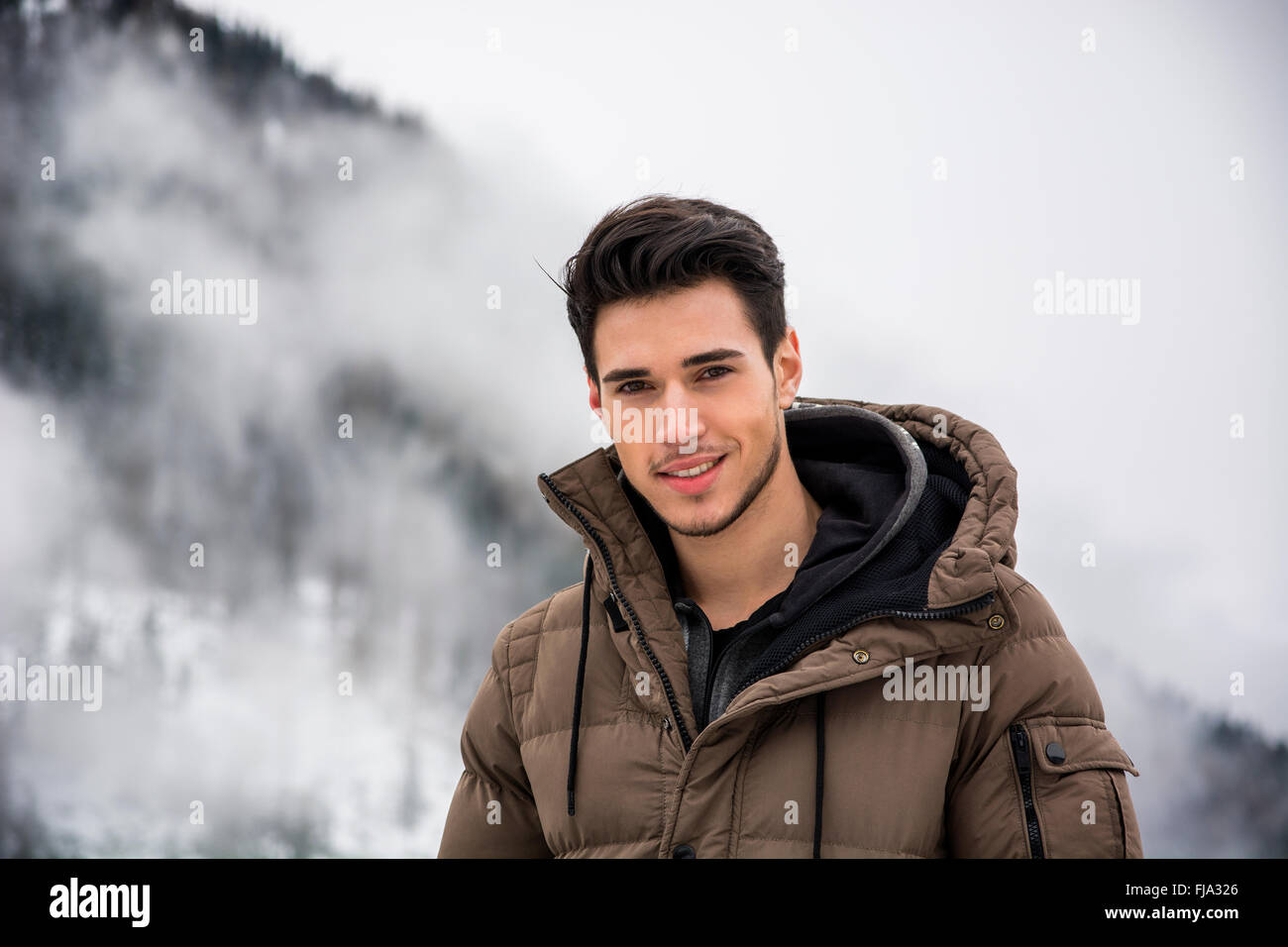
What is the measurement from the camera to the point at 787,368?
163cm

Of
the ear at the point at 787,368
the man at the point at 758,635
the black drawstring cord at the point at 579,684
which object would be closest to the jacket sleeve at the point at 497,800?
the man at the point at 758,635

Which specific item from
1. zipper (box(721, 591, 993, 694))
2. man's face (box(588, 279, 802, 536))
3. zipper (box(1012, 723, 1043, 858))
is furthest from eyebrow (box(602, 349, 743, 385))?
zipper (box(1012, 723, 1043, 858))

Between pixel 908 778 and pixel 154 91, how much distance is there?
4069mm

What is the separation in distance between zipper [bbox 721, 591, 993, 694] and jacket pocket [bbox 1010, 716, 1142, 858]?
0.16 m

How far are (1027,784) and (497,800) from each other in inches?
32.3

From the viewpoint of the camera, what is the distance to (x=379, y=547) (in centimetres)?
376

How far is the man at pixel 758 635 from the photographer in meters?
1.25

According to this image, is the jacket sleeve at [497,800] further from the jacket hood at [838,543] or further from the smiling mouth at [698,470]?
the smiling mouth at [698,470]

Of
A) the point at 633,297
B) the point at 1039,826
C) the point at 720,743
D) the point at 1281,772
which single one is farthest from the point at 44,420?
the point at 1281,772

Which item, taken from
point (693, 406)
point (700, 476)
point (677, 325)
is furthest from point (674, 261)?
point (700, 476)

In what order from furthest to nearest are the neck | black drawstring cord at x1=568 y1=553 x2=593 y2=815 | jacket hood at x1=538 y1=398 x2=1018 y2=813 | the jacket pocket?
the neck
black drawstring cord at x1=568 y1=553 x2=593 y2=815
jacket hood at x1=538 y1=398 x2=1018 y2=813
the jacket pocket

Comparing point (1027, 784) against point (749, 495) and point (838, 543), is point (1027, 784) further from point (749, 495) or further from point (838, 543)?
point (749, 495)

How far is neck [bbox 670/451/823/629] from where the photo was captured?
1534mm

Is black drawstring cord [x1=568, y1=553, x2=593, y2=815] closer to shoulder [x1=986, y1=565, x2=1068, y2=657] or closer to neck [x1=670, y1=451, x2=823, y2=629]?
neck [x1=670, y1=451, x2=823, y2=629]
